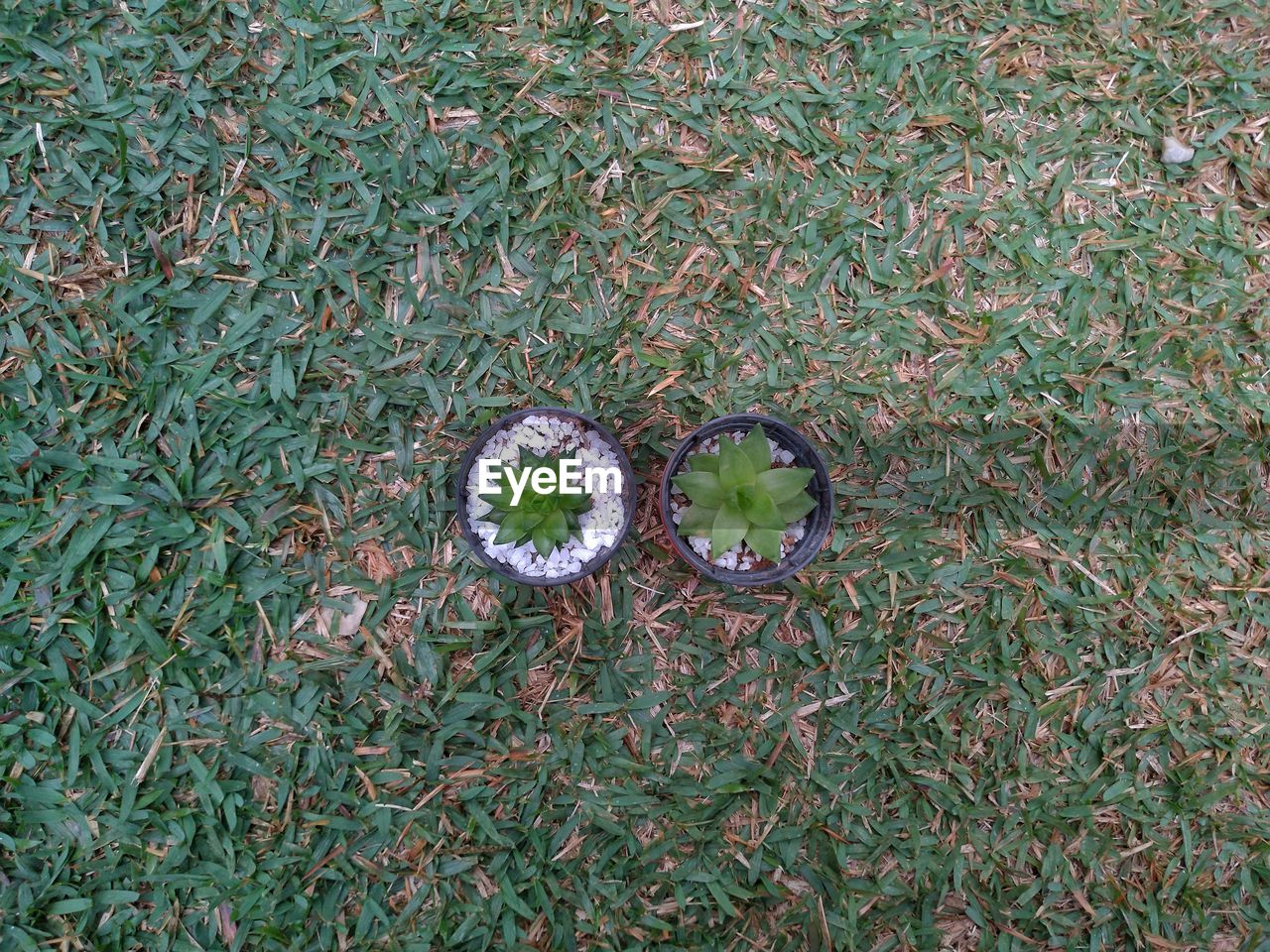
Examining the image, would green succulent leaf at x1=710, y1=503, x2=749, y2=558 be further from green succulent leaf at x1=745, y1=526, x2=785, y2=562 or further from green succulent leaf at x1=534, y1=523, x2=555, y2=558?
green succulent leaf at x1=534, y1=523, x2=555, y2=558

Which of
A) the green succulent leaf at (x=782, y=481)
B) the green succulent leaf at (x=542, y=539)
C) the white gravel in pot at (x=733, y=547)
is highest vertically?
the green succulent leaf at (x=782, y=481)

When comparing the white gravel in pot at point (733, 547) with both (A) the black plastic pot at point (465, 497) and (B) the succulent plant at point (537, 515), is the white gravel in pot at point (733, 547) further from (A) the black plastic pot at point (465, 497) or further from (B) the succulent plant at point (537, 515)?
(B) the succulent plant at point (537, 515)

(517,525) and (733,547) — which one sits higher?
(517,525)

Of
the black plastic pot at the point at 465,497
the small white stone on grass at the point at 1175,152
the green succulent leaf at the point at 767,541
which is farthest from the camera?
the small white stone on grass at the point at 1175,152

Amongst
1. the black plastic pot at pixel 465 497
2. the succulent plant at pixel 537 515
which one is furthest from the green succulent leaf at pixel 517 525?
the black plastic pot at pixel 465 497

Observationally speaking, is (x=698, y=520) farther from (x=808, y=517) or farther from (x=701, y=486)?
(x=808, y=517)

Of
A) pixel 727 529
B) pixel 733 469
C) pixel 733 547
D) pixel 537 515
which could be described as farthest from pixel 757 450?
pixel 537 515

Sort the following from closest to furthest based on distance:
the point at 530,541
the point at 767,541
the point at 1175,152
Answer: the point at 767,541 < the point at 530,541 < the point at 1175,152
